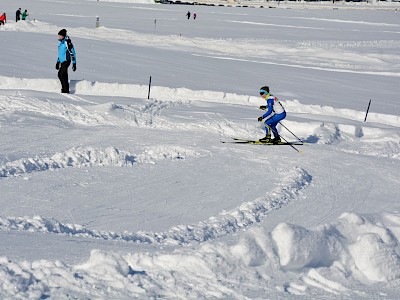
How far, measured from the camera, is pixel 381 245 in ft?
19.5

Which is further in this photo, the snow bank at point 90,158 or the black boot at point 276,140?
the black boot at point 276,140

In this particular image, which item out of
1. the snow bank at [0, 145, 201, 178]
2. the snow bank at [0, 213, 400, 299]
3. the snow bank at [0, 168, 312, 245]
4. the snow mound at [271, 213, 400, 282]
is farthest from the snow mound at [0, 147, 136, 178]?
the snow mound at [271, 213, 400, 282]

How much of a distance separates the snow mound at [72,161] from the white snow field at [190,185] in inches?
1.3

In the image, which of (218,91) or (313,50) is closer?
(218,91)

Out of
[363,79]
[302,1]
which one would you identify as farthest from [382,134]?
[302,1]

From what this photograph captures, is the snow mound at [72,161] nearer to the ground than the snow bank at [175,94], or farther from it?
nearer to the ground

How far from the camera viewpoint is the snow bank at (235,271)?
504 cm

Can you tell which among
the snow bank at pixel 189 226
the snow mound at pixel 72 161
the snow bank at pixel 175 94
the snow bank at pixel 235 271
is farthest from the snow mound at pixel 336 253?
the snow bank at pixel 175 94

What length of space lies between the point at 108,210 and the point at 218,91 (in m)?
9.72

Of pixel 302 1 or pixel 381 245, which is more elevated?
pixel 302 1

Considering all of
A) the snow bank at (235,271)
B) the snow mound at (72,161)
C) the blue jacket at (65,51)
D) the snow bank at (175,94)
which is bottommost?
the snow mound at (72,161)

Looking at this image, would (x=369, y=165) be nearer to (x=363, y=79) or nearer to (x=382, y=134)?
(x=382, y=134)

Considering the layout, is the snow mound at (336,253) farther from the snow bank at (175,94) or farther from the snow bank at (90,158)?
the snow bank at (175,94)

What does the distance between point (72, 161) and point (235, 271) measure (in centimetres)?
492
